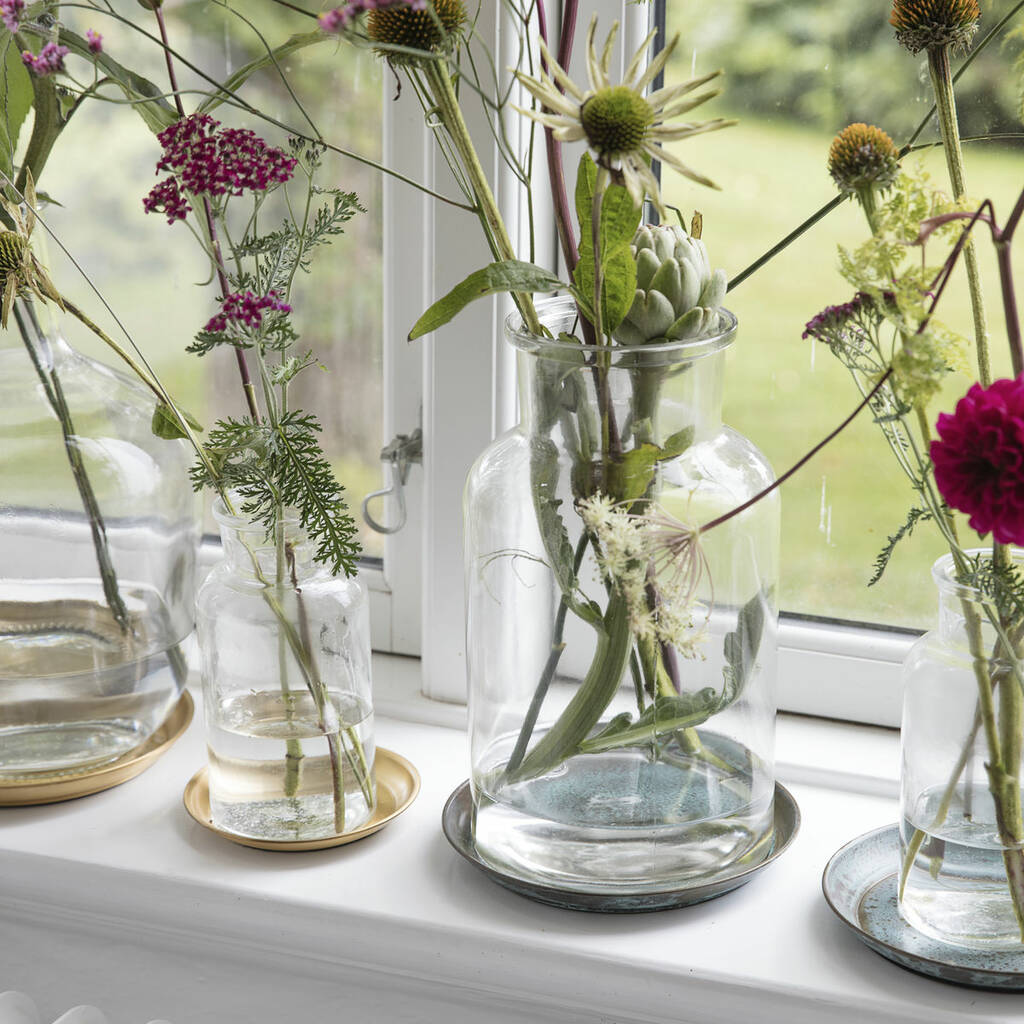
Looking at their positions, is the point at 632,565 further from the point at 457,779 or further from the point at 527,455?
the point at 457,779

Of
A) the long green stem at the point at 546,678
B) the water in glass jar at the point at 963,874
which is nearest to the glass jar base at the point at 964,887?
the water in glass jar at the point at 963,874

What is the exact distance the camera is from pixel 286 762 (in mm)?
818

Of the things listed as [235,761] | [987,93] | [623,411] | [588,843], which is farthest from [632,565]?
[987,93]

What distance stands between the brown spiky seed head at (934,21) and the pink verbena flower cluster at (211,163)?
321mm

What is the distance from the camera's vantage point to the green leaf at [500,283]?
2.07 ft

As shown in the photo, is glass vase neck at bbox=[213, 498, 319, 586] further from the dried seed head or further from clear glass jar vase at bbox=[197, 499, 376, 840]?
the dried seed head

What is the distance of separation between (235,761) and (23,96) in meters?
0.46

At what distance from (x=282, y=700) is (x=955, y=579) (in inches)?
16.4

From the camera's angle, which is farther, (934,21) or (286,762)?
(286,762)

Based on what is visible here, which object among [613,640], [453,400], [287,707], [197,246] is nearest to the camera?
[613,640]

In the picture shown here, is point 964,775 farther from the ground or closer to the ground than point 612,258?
closer to the ground

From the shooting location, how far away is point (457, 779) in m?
0.93

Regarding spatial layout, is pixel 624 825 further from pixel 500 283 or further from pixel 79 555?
pixel 79 555

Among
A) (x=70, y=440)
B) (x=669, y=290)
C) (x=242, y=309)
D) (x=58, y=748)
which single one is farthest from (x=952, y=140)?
(x=58, y=748)
